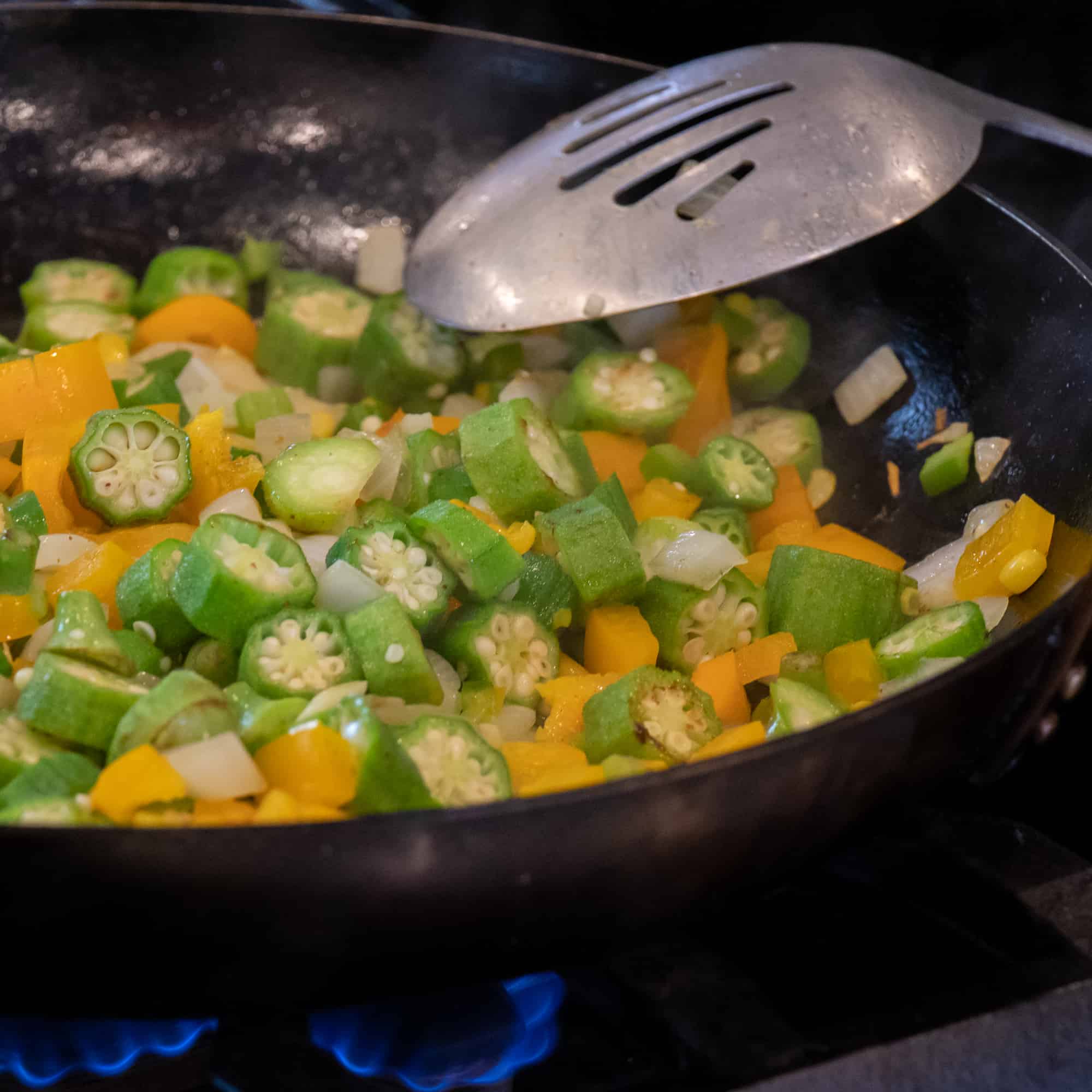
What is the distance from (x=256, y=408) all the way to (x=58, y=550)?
2.08ft

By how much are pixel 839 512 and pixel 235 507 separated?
1.27m

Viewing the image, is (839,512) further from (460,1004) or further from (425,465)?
(460,1004)

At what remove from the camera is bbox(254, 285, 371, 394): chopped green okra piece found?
2.76 meters

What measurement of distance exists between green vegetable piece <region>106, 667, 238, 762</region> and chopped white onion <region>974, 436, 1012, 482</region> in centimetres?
153

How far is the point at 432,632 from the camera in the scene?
2.07 m

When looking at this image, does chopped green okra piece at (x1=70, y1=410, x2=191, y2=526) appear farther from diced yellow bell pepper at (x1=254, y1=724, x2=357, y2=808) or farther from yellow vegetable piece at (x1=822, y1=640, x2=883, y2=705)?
yellow vegetable piece at (x1=822, y1=640, x2=883, y2=705)

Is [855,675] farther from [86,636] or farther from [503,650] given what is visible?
[86,636]

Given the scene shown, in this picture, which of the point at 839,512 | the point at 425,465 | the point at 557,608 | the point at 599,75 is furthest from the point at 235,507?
the point at 599,75

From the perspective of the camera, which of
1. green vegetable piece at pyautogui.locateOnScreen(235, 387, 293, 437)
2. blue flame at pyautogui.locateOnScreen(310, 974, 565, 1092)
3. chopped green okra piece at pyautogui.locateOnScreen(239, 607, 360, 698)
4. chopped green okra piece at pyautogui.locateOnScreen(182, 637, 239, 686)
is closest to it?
blue flame at pyautogui.locateOnScreen(310, 974, 565, 1092)

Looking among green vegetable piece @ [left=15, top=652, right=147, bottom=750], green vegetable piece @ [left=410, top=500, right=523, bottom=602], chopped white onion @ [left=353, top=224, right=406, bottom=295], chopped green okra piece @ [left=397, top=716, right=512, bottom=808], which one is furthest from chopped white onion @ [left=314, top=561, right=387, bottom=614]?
chopped white onion @ [left=353, top=224, right=406, bottom=295]

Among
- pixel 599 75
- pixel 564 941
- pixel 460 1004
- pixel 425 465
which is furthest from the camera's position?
pixel 599 75

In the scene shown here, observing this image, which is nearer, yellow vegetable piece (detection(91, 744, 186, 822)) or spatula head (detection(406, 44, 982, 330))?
yellow vegetable piece (detection(91, 744, 186, 822))

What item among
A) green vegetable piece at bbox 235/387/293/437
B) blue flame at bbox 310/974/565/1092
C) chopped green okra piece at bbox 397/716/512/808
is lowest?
blue flame at bbox 310/974/565/1092

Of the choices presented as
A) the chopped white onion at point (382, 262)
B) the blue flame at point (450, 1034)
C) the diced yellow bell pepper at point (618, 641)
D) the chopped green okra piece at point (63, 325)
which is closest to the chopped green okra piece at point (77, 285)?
the chopped green okra piece at point (63, 325)
